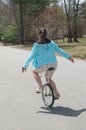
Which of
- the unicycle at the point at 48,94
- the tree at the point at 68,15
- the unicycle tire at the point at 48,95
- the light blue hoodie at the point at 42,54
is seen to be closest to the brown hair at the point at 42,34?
the light blue hoodie at the point at 42,54

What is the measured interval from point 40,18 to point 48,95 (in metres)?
61.1

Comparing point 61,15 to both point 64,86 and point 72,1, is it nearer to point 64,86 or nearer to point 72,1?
point 72,1

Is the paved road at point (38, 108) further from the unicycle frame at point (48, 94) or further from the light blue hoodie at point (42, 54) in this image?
the light blue hoodie at point (42, 54)

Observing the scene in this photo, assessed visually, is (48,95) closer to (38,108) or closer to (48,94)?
(48,94)

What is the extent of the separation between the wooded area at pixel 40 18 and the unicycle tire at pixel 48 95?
176 feet

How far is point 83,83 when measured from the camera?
13.0 meters

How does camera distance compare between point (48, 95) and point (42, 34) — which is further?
point (48, 95)

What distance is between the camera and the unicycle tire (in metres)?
9.01

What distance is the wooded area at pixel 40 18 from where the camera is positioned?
6669cm

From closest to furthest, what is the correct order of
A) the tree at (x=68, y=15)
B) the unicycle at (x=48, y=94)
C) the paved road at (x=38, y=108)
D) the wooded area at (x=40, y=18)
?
the paved road at (x=38, y=108)
the unicycle at (x=48, y=94)
the wooded area at (x=40, y=18)
the tree at (x=68, y=15)

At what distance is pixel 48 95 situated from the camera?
911 centimetres

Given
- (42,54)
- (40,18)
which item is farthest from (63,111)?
(40,18)

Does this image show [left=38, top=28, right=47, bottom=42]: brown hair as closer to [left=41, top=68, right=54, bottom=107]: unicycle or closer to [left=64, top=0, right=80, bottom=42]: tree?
[left=41, top=68, right=54, bottom=107]: unicycle

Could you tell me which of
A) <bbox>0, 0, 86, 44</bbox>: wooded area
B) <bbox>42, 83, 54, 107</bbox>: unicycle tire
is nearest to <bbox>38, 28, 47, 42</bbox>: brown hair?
<bbox>42, 83, 54, 107</bbox>: unicycle tire
